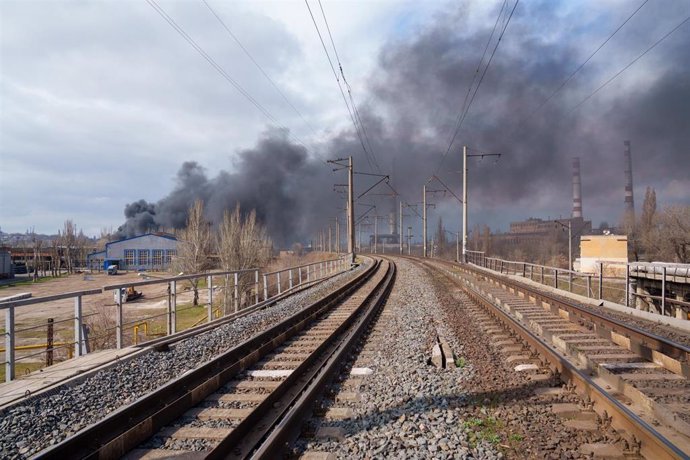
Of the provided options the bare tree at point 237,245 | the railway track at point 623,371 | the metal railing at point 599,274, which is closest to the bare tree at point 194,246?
the bare tree at point 237,245

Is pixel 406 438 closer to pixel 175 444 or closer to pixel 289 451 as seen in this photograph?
pixel 289 451

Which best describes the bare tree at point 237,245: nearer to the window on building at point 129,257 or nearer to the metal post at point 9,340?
the metal post at point 9,340

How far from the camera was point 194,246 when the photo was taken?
46.9 m

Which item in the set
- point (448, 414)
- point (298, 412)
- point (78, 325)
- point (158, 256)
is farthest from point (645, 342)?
point (158, 256)

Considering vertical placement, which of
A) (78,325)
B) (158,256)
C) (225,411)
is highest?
(78,325)

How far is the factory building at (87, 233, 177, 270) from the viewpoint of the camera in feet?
286

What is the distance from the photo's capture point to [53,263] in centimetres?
8469

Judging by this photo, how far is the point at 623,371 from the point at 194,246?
4459 centimetres

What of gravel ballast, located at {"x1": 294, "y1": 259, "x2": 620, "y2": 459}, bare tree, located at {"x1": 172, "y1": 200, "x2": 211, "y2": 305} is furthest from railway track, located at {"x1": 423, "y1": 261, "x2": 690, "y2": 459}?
bare tree, located at {"x1": 172, "y1": 200, "x2": 211, "y2": 305}

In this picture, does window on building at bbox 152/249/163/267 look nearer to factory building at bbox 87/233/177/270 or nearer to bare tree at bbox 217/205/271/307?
factory building at bbox 87/233/177/270

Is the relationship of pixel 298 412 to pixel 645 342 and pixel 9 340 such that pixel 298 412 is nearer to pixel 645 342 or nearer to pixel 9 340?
pixel 9 340

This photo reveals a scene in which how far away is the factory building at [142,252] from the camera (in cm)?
8712

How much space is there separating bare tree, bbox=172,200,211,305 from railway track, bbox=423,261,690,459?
39582 mm

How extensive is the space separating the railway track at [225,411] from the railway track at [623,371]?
9.85ft
